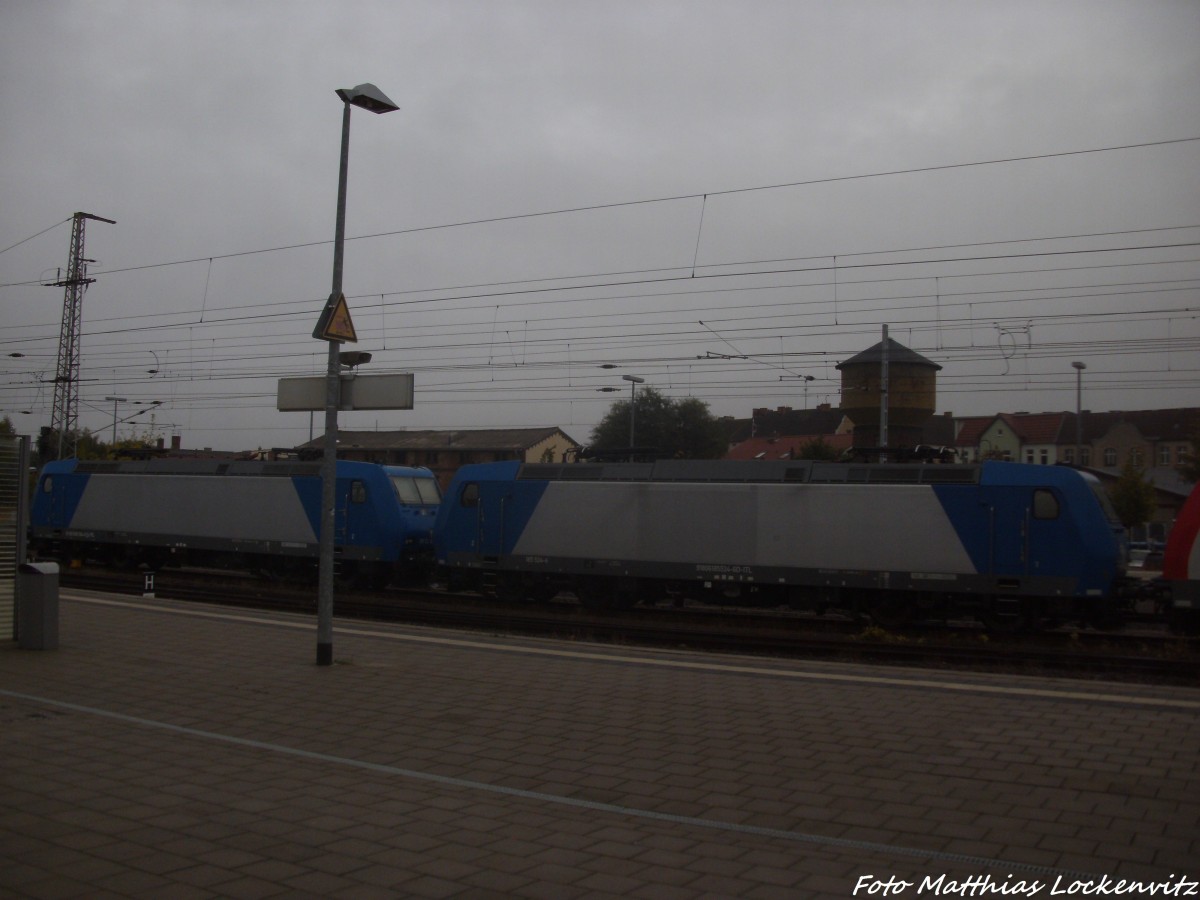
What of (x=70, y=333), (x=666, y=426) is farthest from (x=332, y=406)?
(x=666, y=426)

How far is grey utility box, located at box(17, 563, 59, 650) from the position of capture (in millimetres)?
10922

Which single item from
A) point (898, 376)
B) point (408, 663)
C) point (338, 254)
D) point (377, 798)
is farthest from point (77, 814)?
point (898, 376)

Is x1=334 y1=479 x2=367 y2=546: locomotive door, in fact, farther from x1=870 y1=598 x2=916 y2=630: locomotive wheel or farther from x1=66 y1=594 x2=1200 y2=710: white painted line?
x1=870 y1=598 x2=916 y2=630: locomotive wheel

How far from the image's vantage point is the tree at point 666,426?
2196 inches

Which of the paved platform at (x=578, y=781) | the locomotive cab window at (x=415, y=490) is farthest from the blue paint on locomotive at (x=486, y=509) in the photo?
the paved platform at (x=578, y=781)

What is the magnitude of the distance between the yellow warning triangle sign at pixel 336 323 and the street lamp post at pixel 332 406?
0.16 feet

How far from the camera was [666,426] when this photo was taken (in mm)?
56312

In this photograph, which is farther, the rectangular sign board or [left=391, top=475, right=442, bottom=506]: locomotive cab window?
[left=391, top=475, right=442, bottom=506]: locomotive cab window

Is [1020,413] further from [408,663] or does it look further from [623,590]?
[408,663]

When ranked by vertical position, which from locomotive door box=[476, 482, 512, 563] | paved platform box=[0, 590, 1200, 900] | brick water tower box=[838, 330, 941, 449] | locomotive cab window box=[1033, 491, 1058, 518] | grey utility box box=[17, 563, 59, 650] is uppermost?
brick water tower box=[838, 330, 941, 449]

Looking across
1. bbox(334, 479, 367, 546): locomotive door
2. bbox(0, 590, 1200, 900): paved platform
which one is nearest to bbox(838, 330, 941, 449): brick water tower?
bbox(334, 479, 367, 546): locomotive door

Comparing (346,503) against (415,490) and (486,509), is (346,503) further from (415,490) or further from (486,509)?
(486,509)

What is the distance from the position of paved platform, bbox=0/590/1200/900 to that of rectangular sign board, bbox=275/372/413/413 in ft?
9.35

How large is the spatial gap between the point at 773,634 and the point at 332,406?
8.55m
